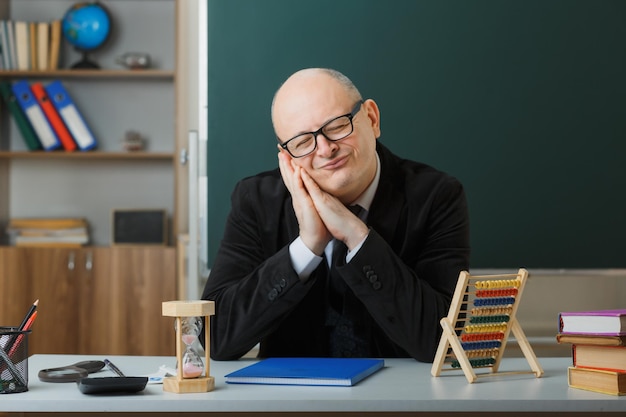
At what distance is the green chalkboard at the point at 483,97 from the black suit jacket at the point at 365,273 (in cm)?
113

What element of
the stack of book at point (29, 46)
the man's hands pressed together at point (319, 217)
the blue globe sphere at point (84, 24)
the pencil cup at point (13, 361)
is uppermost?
the blue globe sphere at point (84, 24)

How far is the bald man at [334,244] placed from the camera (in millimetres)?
1858

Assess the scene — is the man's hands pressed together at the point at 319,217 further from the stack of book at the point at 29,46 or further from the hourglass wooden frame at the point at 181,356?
the stack of book at the point at 29,46

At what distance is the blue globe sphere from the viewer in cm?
490

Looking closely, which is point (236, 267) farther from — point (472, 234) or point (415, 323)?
point (472, 234)

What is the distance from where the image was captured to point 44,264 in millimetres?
4613

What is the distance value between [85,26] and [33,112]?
58 centimetres

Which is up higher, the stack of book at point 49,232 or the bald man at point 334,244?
the bald man at point 334,244

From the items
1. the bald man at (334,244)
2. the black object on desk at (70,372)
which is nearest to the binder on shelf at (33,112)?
the bald man at (334,244)

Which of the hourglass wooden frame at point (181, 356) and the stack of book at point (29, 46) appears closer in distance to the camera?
the hourglass wooden frame at point (181, 356)

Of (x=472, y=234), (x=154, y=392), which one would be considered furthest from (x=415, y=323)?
(x=472, y=234)

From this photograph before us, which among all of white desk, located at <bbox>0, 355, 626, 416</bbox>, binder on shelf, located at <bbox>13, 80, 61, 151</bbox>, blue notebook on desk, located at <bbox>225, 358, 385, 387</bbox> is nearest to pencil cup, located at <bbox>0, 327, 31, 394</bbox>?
white desk, located at <bbox>0, 355, 626, 416</bbox>

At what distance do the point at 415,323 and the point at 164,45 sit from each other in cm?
364

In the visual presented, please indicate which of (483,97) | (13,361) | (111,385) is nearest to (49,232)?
(483,97)
